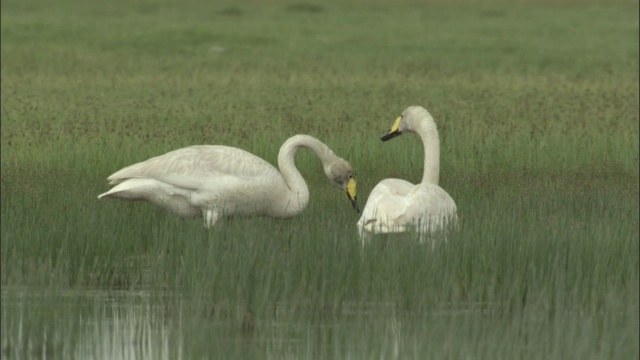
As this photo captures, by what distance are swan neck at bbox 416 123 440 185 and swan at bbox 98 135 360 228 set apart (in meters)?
0.73

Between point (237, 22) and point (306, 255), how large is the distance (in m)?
43.8

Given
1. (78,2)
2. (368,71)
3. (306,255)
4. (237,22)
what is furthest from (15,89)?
(78,2)

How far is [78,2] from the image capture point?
71812 mm

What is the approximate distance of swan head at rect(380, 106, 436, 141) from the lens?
476 inches

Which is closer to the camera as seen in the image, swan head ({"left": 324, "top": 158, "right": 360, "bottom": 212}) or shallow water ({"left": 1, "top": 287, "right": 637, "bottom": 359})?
shallow water ({"left": 1, "top": 287, "right": 637, "bottom": 359})

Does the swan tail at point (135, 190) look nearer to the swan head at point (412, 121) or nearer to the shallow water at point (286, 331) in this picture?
the swan head at point (412, 121)

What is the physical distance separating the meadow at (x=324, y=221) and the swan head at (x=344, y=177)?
0.66ft

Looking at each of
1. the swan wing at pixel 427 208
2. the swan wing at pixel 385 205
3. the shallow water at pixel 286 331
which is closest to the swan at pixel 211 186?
the swan wing at pixel 385 205

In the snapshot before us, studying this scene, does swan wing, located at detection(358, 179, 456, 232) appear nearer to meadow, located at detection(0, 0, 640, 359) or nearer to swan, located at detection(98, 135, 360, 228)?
meadow, located at detection(0, 0, 640, 359)

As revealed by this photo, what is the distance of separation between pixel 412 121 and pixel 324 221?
5.54 ft

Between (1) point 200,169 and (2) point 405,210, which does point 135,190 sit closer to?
(1) point 200,169

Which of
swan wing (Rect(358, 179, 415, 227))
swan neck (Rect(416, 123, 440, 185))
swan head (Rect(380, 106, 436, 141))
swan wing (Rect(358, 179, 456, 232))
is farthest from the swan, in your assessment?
swan wing (Rect(358, 179, 456, 232))

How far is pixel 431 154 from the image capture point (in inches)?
465

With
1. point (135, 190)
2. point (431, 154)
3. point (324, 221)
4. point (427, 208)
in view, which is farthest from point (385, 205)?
point (135, 190)
